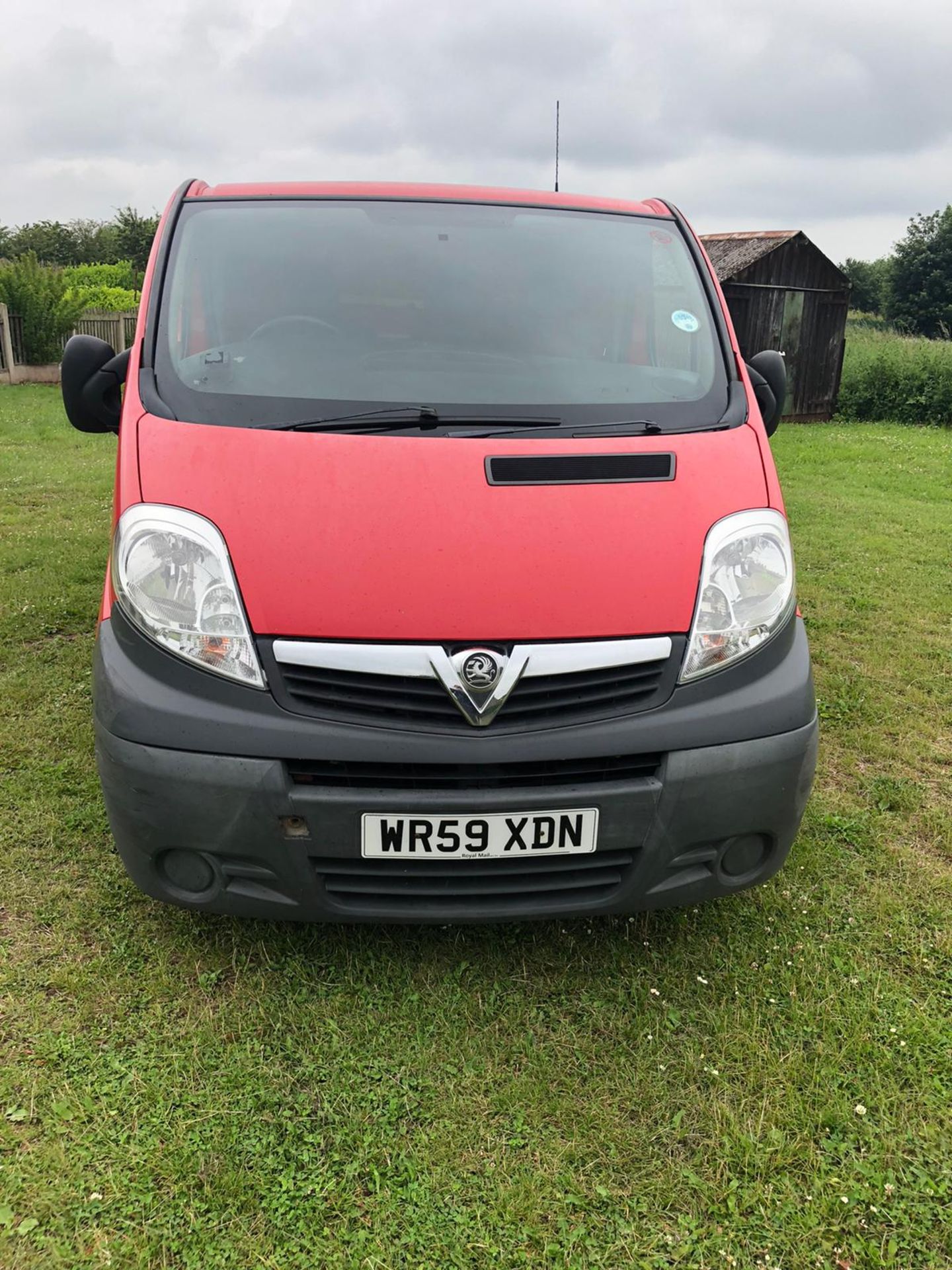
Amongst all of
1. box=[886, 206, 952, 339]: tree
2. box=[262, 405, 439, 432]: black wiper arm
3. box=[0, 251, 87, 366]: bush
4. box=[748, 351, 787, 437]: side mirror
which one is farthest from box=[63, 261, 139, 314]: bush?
box=[886, 206, 952, 339]: tree

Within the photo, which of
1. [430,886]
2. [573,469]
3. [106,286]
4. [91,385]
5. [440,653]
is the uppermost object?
[106,286]

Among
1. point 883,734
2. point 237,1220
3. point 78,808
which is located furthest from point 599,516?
point 883,734

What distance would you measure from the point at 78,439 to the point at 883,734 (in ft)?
35.6

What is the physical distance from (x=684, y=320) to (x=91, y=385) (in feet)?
6.28

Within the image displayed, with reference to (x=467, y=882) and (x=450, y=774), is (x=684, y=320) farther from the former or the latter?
(x=467, y=882)

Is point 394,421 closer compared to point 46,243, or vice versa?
point 394,421

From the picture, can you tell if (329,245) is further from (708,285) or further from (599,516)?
(599,516)

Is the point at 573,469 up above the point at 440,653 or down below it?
above

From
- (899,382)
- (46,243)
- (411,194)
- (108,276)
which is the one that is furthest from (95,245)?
(411,194)

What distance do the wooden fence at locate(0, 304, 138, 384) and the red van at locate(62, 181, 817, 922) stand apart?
1744 cm

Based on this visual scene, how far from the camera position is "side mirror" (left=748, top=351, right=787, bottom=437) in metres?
3.37

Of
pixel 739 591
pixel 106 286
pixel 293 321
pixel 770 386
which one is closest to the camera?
pixel 739 591

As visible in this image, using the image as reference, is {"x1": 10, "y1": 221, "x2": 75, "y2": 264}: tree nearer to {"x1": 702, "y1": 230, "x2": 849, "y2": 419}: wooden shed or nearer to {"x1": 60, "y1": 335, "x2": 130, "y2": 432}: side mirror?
{"x1": 702, "y1": 230, "x2": 849, "y2": 419}: wooden shed

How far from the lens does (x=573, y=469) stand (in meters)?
2.48
